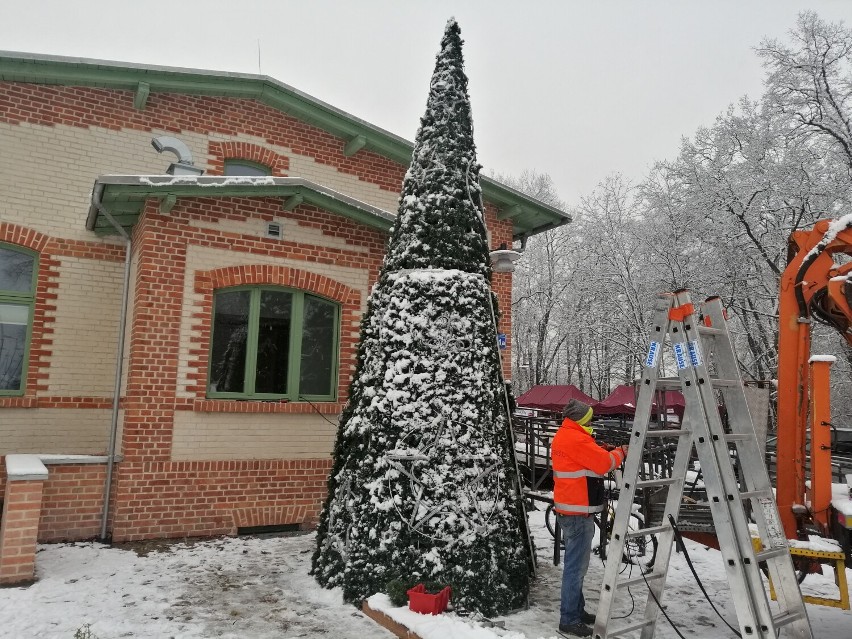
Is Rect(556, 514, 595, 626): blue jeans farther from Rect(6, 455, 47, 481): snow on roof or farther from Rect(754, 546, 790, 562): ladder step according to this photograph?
Rect(6, 455, 47, 481): snow on roof

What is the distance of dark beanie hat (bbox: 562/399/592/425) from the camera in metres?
5.07

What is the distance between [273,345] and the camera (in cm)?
812

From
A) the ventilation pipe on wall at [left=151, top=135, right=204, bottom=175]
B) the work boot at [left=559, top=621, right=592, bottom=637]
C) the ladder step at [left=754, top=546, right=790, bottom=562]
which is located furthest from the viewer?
the ventilation pipe on wall at [left=151, top=135, right=204, bottom=175]

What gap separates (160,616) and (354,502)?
1774mm

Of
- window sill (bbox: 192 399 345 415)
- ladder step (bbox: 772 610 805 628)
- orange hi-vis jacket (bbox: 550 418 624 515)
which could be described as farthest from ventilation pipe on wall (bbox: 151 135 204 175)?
ladder step (bbox: 772 610 805 628)

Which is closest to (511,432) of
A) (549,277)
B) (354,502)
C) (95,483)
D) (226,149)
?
(354,502)

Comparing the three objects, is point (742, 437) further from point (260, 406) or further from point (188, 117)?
point (188, 117)

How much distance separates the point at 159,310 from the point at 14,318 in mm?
2088

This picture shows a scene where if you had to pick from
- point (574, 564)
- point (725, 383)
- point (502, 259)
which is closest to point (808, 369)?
point (725, 383)

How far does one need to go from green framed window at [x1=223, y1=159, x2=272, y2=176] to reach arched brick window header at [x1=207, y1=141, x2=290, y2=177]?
0.20 feet

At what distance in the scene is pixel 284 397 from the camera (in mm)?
8078

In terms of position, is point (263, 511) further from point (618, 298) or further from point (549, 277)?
point (549, 277)

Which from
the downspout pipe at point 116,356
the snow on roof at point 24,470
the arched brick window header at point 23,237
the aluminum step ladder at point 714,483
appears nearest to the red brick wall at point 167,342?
the arched brick window header at point 23,237

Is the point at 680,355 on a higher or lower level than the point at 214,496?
higher
